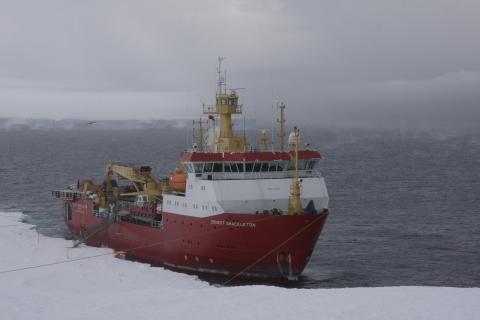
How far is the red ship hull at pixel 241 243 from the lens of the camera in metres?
33.0

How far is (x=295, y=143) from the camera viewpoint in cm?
3612

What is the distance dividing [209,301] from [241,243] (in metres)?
9.37

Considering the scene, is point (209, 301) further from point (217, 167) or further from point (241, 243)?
point (217, 167)

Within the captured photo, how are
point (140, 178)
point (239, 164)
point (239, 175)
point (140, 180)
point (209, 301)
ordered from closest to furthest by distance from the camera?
point (209, 301), point (239, 175), point (239, 164), point (140, 180), point (140, 178)

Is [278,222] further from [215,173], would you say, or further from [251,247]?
[215,173]

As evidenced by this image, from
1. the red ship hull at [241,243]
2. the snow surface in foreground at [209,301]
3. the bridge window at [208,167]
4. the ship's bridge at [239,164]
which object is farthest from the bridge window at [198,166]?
the snow surface in foreground at [209,301]

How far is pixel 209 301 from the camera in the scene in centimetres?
2452

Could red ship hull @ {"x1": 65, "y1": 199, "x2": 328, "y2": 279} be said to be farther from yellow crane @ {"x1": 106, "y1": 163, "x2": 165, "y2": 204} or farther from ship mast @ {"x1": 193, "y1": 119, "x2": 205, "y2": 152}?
ship mast @ {"x1": 193, "y1": 119, "x2": 205, "y2": 152}

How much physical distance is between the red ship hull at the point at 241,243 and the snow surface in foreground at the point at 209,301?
2552mm

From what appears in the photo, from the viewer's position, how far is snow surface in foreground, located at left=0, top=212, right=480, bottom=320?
22.2m

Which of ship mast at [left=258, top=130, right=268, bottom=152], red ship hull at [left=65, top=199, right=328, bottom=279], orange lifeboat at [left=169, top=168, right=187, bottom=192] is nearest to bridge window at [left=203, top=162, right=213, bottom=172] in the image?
orange lifeboat at [left=169, top=168, right=187, bottom=192]

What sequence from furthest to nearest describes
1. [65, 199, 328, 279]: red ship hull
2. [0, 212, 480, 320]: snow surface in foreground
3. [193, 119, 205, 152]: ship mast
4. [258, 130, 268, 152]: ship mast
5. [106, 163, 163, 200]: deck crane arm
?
[106, 163, 163, 200]: deck crane arm < [193, 119, 205, 152]: ship mast < [258, 130, 268, 152]: ship mast < [65, 199, 328, 279]: red ship hull < [0, 212, 480, 320]: snow surface in foreground

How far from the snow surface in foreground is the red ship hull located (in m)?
2.55

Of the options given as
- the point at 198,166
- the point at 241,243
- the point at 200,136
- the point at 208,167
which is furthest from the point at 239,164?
the point at 200,136
